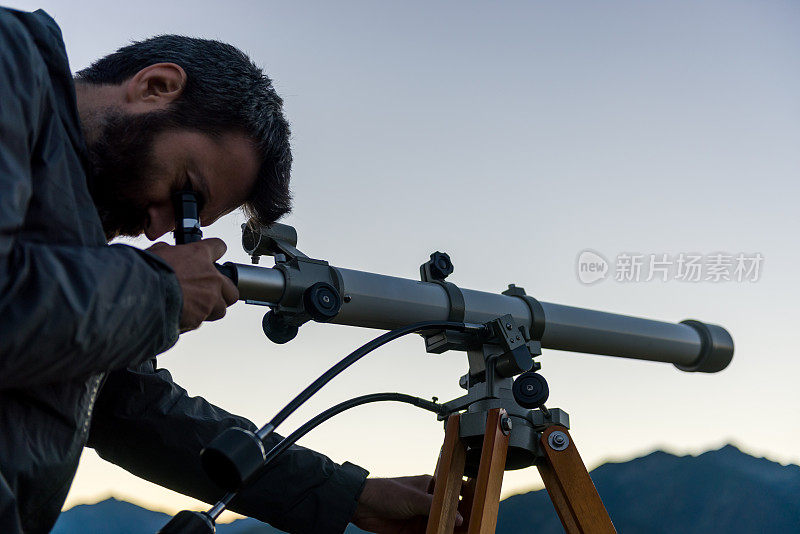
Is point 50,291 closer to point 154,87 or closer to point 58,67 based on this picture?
point 58,67

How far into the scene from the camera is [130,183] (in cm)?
126

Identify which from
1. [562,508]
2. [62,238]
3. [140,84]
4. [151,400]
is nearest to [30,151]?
[62,238]

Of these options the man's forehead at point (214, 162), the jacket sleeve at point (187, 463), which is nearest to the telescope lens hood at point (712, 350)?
the jacket sleeve at point (187, 463)

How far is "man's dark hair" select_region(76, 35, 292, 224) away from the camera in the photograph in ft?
4.37

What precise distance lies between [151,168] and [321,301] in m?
0.41

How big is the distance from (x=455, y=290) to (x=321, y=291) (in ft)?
1.33

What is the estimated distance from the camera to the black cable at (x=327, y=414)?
1.00 meters

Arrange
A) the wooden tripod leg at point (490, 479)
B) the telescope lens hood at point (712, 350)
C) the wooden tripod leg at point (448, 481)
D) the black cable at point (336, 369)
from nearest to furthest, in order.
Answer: the black cable at point (336, 369), the wooden tripod leg at point (490, 479), the wooden tripod leg at point (448, 481), the telescope lens hood at point (712, 350)

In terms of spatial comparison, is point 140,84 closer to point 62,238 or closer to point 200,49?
point 200,49

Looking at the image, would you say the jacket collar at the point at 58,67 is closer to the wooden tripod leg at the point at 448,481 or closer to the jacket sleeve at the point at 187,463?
the jacket sleeve at the point at 187,463

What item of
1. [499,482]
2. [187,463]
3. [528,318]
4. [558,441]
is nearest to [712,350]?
[528,318]

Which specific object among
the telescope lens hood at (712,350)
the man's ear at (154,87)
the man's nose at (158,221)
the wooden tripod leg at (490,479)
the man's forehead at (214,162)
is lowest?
the wooden tripod leg at (490,479)

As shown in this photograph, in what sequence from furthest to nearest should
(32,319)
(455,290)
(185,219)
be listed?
(455,290) < (185,219) < (32,319)

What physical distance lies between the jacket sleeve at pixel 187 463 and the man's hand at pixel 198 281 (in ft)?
1.78
